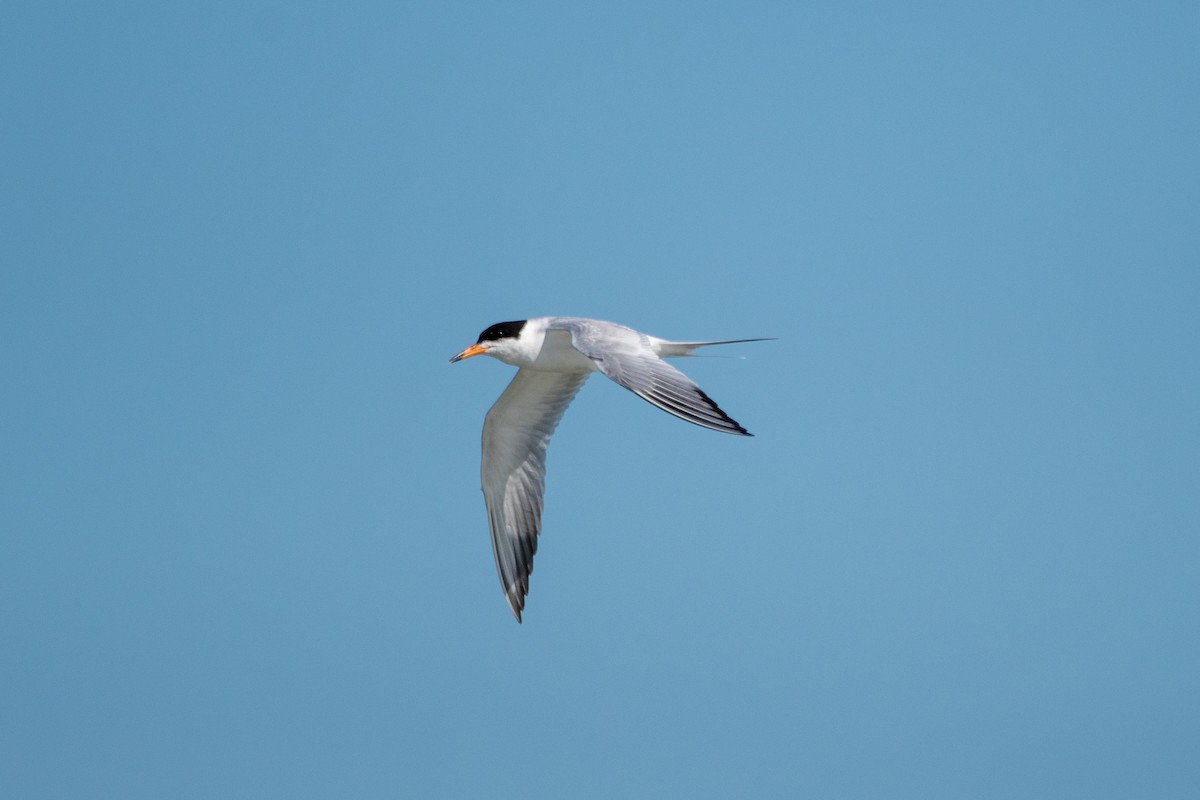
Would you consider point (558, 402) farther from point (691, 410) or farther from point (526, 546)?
point (691, 410)

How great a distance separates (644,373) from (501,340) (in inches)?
101

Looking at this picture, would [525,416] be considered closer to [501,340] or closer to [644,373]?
[501,340]

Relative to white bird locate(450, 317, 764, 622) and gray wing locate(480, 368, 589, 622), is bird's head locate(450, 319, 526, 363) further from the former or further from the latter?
gray wing locate(480, 368, 589, 622)

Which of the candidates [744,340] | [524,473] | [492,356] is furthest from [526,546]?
[744,340]

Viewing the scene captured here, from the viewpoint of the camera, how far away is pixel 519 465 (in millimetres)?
13633

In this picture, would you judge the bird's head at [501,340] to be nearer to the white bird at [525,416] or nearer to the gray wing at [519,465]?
the white bird at [525,416]

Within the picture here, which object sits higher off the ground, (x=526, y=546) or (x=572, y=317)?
(x=572, y=317)

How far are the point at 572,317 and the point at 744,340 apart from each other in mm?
1782

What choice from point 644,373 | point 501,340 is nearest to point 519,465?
point 501,340

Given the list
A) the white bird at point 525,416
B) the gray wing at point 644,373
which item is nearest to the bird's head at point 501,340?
the white bird at point 525,416

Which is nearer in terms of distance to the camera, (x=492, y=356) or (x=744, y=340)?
(x=744, y=340)

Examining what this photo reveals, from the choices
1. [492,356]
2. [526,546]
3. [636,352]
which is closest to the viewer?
[636,352]

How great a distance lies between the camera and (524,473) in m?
13.6

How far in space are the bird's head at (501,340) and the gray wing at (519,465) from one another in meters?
0.84
